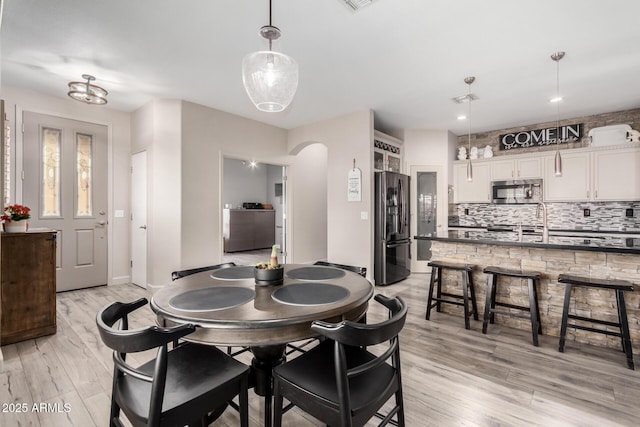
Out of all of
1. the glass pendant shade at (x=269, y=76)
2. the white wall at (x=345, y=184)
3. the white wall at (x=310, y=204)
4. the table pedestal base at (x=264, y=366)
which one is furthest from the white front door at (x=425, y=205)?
the table pedestal base at (x=264, y=366)

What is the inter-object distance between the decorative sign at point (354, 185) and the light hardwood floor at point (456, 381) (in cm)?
212

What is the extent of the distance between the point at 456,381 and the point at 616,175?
446 cm

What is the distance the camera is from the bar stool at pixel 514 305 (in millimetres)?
2709

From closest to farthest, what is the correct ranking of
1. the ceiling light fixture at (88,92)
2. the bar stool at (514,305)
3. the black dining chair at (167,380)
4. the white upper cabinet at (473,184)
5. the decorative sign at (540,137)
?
the black dining chair at (167,380), the bar stool at (514,305), the ceiling light fixture at (88,92), the decorative sign at (540,137), the white upper cabinet at (473,184)

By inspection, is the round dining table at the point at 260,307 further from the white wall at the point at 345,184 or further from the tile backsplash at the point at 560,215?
the tile backsplash at the point at 560,215

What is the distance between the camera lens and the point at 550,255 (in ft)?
9.57

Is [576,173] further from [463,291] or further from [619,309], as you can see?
[463,291]

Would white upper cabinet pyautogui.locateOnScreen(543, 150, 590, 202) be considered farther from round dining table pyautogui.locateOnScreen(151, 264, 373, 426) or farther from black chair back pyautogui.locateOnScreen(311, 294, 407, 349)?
black chair back pyautogui.locateOnScreen(311, 294, 407, 349)

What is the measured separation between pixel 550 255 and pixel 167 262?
179 inches

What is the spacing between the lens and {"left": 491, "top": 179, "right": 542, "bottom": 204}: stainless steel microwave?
5.12m

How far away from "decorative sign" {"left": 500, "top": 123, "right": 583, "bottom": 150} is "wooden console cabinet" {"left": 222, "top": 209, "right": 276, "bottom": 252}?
6.02 meters

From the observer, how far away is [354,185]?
182 inches

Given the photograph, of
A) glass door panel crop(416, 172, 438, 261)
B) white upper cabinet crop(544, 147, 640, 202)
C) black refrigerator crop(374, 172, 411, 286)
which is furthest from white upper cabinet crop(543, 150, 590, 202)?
black refrigerator crop(374, 172, 411, 286)

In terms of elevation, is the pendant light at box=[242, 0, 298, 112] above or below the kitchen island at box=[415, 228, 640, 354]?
above
